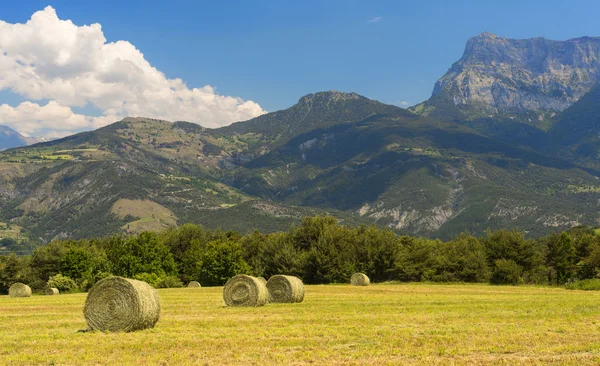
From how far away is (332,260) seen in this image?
6072 cm

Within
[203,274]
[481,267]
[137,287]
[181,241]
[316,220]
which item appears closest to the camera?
[137,287]

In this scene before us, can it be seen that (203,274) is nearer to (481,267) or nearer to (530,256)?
(481,267)

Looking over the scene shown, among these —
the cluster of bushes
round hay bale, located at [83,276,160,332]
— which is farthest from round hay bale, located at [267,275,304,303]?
the cluster of bushes

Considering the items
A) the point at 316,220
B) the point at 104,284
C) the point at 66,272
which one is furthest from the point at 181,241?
the point at 104,284

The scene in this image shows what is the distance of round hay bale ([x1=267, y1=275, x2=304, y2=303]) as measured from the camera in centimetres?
3142

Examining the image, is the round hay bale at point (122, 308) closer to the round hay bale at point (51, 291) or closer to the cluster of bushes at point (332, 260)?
the round hay bale at point (51, 291)

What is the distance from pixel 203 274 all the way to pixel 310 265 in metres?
13.5

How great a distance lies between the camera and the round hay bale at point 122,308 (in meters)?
19.5

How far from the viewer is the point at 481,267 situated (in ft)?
198

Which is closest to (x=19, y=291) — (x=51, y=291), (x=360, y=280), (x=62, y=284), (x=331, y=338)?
(x=51, y=291)

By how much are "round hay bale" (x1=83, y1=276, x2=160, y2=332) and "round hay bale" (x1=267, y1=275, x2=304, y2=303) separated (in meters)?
11.9

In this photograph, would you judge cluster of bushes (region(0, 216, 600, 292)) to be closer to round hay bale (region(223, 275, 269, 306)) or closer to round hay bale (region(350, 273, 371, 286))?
round hay bale (region(350, 273, 371, 286))

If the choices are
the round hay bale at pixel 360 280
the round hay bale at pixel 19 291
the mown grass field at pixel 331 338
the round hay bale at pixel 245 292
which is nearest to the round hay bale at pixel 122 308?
the mown grass field at pixel 331 338

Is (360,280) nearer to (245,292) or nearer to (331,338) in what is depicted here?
(245,292)
